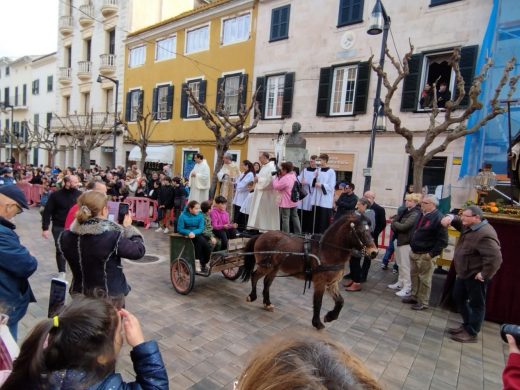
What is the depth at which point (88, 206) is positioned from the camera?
Answer: 9.65 feet

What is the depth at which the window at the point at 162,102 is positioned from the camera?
67.0ft

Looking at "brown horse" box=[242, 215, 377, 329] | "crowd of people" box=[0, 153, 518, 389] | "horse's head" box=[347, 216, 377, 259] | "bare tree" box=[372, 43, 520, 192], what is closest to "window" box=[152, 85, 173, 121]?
"crowd of people" box=[0, 153, 518, 389]

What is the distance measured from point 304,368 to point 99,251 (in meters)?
2.59

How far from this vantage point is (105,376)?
137 cm

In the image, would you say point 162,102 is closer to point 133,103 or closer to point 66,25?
point 133,103

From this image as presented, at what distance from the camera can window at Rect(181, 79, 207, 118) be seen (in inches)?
733

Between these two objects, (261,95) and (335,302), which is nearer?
(335,302)

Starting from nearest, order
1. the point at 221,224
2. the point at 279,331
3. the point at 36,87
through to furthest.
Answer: the point at 279,331 → the point at 221,224 → the point at 36,87

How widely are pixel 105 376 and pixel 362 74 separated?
14.0m

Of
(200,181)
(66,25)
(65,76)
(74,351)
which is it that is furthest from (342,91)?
(66,25)

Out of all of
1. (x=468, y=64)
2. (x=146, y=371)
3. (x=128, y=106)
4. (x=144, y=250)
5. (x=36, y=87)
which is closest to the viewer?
(x=146, y=371)

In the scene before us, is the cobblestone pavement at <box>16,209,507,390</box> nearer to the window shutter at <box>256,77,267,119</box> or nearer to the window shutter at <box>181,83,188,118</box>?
the window shutter at <box>256,77,267,119</box>

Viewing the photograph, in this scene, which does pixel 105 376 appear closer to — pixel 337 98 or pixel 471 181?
pixel 471 181

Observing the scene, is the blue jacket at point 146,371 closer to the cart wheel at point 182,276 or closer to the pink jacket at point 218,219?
the cart wheel at point 182,276
